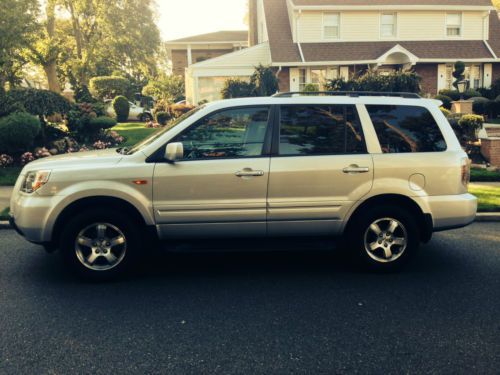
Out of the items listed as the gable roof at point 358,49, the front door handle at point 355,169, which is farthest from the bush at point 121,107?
the front door handle at point 355,169

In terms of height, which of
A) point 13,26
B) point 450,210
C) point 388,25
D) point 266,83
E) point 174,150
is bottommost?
point 450,210

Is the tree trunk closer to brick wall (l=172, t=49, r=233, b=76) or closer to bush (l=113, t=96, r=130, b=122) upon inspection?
bush (l=113, t=96, r=130, b=122)

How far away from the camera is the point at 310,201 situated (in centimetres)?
515

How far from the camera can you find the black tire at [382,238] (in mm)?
5266

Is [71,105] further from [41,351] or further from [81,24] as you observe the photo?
[81,24]

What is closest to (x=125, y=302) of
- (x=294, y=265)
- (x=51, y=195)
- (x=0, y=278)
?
(x=51, y=195)

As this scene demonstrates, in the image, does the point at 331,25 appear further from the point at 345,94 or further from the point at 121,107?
the point at 345,94

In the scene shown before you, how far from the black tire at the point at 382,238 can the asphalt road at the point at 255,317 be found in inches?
6.0

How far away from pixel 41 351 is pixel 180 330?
103cm

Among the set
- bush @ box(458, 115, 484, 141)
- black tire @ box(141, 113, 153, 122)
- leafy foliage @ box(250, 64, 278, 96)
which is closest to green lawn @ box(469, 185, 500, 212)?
bush @ box(458, 115, 484, 141)

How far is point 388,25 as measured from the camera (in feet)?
94.4

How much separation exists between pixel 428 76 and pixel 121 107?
59.3 feet

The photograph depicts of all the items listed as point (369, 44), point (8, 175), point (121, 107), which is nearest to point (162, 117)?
point (121, 107)

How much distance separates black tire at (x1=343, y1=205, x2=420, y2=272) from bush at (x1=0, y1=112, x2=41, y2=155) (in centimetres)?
982
